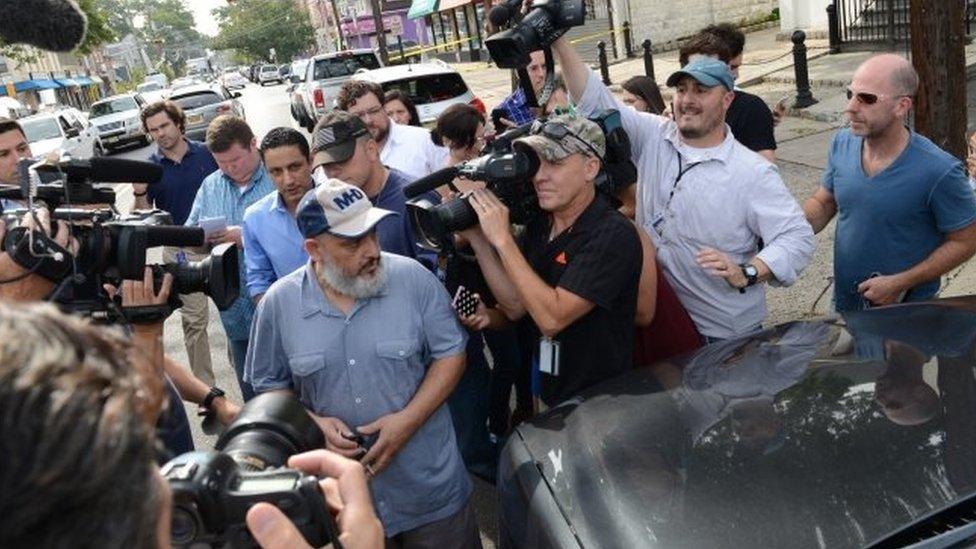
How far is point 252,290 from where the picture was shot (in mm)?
3523

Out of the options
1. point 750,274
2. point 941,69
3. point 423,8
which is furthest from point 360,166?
point 423,8

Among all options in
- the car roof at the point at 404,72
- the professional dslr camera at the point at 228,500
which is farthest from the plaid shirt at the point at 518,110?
the car roof at the point at 404,72

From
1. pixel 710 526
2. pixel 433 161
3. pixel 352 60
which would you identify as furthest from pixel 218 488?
pixel 352 60

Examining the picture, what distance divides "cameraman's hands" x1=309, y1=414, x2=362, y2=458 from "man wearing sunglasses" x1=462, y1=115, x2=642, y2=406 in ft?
2.20

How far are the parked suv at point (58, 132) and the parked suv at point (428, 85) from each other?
976 cm

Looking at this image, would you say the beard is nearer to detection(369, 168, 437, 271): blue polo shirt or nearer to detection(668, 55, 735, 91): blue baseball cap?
detection(369, 168, 437, 271): blue polo shirt

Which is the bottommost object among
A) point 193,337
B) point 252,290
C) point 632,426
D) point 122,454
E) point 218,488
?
point 193,337

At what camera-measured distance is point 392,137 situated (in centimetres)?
529

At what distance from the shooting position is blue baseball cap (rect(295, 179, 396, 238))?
2.44m

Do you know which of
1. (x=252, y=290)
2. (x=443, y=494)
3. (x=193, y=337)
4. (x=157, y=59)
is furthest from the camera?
(x=157, y=59)

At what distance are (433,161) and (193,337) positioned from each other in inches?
71.9

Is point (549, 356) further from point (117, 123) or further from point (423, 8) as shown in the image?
point (423, 8)

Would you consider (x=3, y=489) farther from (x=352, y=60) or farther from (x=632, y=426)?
(x=352, y=60)

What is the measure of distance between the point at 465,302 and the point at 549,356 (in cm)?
37
